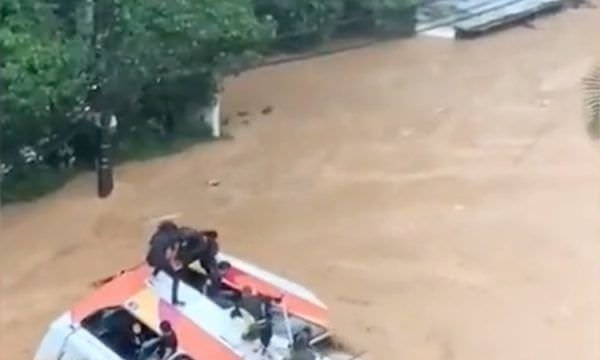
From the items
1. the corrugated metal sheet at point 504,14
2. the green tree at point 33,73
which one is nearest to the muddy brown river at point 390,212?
the green tree at point 33,73

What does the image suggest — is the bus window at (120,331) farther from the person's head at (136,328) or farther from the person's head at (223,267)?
the person's head at (223,267)

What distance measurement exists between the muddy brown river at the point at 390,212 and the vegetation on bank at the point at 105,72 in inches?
8.2

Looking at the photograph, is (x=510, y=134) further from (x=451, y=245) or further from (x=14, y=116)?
(x=14, y=116)

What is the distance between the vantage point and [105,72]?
6.02 meters

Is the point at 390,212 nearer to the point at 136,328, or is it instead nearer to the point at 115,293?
the point at 115,293

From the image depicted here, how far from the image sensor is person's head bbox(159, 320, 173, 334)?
11.2ft

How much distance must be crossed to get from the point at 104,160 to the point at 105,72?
0.40 m

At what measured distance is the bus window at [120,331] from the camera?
3.47 metres

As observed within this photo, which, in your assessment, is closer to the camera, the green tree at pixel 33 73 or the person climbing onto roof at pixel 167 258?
the person climbing onto roof at pixel 167 258

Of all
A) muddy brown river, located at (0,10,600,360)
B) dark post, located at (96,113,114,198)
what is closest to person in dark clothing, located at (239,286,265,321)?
muddy brown river, located at (0,10,600,360)

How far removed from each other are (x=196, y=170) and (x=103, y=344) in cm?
285

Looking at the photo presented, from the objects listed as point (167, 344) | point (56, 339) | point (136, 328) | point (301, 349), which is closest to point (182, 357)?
point (167, 344)

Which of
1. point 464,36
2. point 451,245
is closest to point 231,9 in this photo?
point 451,245

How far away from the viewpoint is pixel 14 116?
5.48 meters
